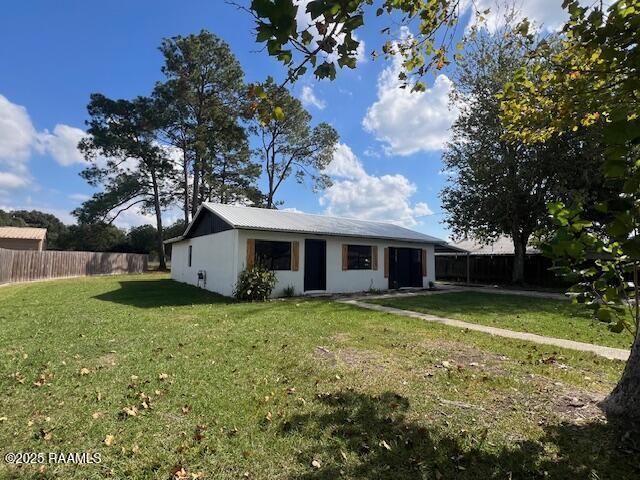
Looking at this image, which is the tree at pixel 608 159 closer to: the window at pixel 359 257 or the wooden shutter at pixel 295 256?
the wooden shutter at pixel 295 256

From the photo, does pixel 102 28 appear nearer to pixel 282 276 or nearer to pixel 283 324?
pixel 282 276

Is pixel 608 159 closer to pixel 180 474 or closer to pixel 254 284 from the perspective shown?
pixel 180 474

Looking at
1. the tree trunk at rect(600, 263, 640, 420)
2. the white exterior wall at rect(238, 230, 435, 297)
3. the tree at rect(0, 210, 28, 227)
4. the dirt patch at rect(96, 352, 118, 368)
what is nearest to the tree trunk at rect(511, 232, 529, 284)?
the white exterior wall at rect(238, 230, 435, 297)

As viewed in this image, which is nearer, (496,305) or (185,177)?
(496,305)

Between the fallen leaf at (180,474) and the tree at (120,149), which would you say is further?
the tree at (120,149)

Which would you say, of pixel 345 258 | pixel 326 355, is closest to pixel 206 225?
pixel 345 258

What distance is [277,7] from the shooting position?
194 cm

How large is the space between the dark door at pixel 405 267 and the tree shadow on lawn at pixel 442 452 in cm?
1432

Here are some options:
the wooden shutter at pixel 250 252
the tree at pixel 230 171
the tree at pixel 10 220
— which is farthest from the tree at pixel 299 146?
the tree at pixel 10 220

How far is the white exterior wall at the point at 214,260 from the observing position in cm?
1362

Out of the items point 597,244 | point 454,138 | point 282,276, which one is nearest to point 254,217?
point 282,276

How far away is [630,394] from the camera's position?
137 inches

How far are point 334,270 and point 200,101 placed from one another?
74.4ft

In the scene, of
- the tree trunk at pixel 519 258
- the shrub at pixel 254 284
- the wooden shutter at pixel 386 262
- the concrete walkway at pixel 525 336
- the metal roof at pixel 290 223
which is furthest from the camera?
the tree trunk at pixel 519 258
